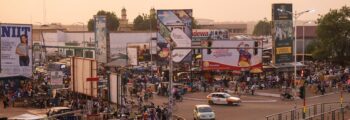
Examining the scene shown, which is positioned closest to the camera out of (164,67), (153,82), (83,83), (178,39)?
(83,83)

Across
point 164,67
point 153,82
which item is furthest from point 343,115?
point 164,67

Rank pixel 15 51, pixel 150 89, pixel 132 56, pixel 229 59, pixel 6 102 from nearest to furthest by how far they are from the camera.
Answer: pixel 6 102
pixel 150 89
pixel 15 51
pixel 229 59
pixel 132 56

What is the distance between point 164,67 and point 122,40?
35.9m

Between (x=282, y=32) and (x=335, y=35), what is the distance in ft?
58.8

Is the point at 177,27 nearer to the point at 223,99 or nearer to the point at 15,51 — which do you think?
the point at 15,51

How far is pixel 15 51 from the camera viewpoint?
54.8 meters

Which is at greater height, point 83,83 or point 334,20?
point 334,20

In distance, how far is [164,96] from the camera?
5334cm

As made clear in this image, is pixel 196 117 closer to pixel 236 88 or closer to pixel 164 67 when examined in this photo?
pixel 236 88

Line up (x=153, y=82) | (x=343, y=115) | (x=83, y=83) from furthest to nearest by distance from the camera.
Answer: (x=153, y=82), (x=83, y=83), (x=343, y=115)

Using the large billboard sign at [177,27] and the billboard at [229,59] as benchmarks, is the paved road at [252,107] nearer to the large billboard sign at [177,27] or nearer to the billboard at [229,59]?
the billboard at [229,59]

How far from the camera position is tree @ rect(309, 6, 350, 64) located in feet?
247

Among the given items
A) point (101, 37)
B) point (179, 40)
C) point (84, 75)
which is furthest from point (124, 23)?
point (84, 75)

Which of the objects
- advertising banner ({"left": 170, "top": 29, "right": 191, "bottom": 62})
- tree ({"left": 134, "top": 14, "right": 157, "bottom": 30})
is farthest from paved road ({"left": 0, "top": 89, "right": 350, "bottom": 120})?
tree ({"left": 134, "top": 14, "right": 157, "bottom": 30})
